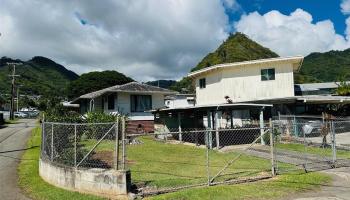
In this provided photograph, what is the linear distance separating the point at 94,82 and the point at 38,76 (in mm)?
75002

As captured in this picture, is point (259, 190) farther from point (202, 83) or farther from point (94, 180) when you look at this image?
point (202, 83)

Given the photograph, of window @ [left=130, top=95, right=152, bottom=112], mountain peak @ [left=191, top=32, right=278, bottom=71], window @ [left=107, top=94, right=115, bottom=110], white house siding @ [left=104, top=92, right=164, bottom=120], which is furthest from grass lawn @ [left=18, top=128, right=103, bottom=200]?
mountain peak @ [left=191, top=32, right=278, bottom=71]

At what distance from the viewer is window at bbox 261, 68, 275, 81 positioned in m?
29.1

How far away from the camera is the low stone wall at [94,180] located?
9.68 m

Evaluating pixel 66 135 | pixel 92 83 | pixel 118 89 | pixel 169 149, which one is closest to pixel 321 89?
pixel 118 89

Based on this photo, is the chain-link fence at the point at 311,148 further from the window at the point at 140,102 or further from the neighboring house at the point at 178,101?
the neighboring house at the point at 178,101

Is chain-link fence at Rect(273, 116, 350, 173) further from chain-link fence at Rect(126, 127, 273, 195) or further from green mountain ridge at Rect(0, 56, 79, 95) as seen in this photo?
green mountain ridge at Rect(0, 56, 79, 95)

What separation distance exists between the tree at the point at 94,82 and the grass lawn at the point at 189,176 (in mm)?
59273

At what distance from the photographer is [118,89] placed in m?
32.5

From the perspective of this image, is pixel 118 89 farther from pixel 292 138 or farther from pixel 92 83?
pixel 92 83

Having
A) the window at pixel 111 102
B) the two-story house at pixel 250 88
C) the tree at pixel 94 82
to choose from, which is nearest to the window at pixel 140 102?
the window at pixel 111 102

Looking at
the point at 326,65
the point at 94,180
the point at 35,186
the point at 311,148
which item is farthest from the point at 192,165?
the point at 326,65

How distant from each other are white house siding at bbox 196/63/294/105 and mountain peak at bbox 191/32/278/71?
41.7 metres

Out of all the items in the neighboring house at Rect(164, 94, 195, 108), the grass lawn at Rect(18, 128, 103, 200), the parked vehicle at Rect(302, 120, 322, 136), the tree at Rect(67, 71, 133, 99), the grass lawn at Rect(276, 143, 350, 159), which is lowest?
the grass lawn at Rect(18, 128, 103, 200)
